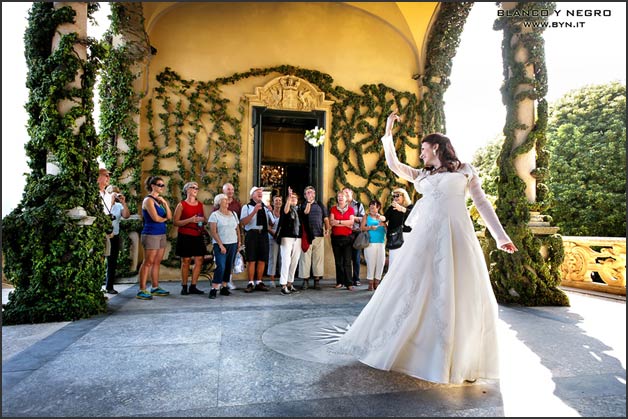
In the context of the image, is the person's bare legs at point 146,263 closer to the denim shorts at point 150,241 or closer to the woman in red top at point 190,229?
the denim shorts at point 150,241

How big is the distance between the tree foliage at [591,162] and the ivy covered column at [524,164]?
1028 centimetres

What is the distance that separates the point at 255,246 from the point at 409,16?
20.9ft

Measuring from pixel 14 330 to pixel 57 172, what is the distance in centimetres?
179

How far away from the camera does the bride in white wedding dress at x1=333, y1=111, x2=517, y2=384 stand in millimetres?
2438

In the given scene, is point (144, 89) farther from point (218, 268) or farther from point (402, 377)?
point (402, 377)

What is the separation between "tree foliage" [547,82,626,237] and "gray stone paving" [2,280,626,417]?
37.6 ft

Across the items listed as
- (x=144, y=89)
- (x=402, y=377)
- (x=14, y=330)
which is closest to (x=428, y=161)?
(x=402, y=377)

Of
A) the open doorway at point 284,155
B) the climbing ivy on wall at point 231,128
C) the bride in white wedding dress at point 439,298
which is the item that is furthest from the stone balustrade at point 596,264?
the open doorway at point 284,155

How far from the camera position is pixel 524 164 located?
18.1 ft

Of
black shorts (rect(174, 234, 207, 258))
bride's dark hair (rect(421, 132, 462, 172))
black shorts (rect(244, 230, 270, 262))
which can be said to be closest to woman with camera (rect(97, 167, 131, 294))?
black shorts (rect(174, 234, 207, 258))

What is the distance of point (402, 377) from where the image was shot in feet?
8.47

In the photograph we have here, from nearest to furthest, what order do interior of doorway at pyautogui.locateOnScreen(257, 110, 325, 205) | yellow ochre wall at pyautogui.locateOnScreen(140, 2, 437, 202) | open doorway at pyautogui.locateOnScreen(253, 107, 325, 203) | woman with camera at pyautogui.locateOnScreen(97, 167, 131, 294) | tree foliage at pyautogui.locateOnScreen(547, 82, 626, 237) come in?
woman with camera at pyautogui.locateOnScreen(97, 167, 131, 294) < yellow ochre wall at pyautogui.locateOnScreen(140, 2, 437, 202) < open doorway at pyautogui.locateOnScreen(253, 107, 325, 203) < interior of doorway at pyautogui.locateOnScreen(257, 110, 325, 205) < tree foliage at pyautogui.locateOnScreen(547, 82, 626, 237)

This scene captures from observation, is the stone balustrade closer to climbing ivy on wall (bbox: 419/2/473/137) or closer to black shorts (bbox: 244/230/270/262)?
climbing ivy on wall (bbox: 419/2/473/137)

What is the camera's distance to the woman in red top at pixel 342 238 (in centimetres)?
657
